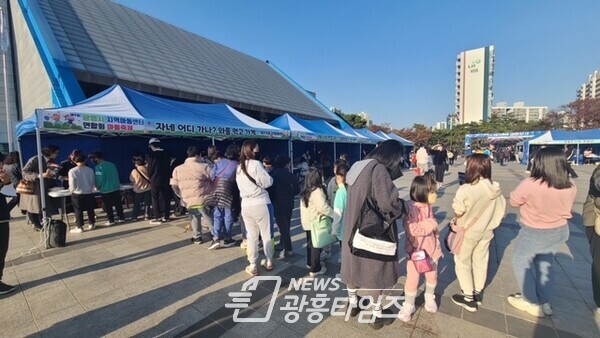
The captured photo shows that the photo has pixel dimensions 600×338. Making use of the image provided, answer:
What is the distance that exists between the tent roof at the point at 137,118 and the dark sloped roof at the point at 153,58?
141 inches

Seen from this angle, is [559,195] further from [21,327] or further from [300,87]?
[300,87]

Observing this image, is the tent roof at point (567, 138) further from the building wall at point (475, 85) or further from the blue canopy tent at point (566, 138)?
the building wall at point (475, 85)

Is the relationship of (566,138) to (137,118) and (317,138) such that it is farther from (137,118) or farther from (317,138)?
(137,118)

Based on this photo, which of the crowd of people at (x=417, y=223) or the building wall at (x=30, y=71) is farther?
the building wall at (x=30, y=71)

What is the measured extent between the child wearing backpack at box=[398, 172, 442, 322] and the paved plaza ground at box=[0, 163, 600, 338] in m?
0.22

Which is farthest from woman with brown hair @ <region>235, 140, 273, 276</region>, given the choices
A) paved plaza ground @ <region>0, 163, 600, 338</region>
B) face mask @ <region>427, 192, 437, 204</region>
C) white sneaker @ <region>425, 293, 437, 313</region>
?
white sneaker @ <region>425, 293, 437, 313</region>

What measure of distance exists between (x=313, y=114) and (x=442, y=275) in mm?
16149

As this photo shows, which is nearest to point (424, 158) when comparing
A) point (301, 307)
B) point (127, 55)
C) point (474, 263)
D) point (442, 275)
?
point (442, 275)

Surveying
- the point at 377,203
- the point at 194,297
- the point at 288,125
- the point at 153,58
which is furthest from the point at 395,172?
the point at 153,58

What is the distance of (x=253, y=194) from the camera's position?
324cm

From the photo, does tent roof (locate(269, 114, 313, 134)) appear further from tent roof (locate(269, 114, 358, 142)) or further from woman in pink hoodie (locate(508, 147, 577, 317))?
woman in pink hoodie (locate(508, 147, 577, 317))

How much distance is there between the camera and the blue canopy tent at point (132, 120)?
4574mm

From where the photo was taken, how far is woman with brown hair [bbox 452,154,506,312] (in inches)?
96.9

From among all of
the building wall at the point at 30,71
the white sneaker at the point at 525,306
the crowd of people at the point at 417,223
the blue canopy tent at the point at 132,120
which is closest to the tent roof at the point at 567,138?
the blue canopy tent at the point at 132,120
